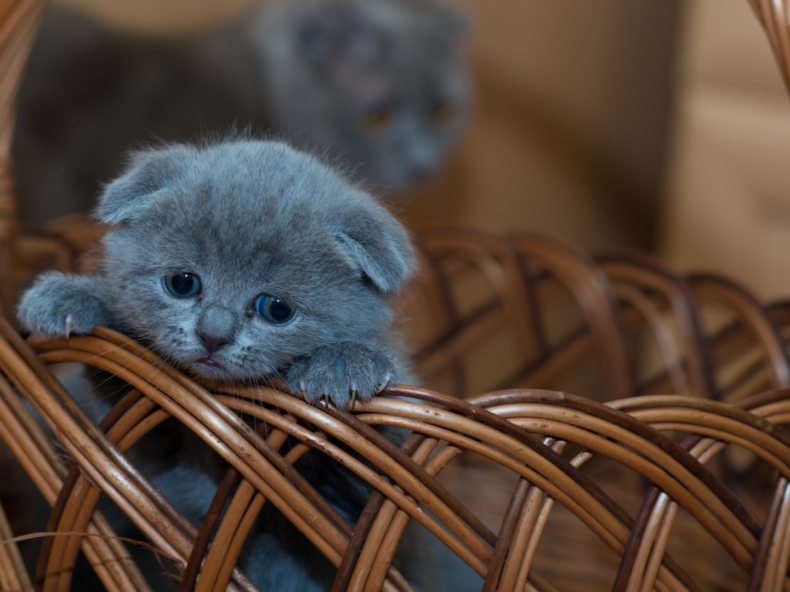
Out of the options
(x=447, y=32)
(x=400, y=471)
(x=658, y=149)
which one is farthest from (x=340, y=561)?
(x=658, y=149)

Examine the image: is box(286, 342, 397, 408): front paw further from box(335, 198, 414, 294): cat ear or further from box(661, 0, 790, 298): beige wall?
box(661, 0, 790, 298): beige wall

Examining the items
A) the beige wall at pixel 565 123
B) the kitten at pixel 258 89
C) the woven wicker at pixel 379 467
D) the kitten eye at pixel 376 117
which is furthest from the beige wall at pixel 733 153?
the woven wicker at pixel 379 467

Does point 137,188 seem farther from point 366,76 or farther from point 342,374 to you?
point 366,76

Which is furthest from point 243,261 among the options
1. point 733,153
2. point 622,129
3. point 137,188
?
point 622,129

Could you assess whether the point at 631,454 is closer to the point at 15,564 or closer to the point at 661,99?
the point at 15,564

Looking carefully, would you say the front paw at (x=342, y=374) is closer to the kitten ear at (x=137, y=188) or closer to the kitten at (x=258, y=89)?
the kitten ear at (x=137, y=188)

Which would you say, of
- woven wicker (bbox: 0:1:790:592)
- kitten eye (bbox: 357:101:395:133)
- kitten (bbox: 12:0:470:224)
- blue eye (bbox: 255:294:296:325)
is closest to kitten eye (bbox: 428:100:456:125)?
kitten (bbox: 12:0:470:224)

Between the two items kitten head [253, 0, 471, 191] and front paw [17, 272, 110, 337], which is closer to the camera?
front paw [17, 272, 110, 337]
